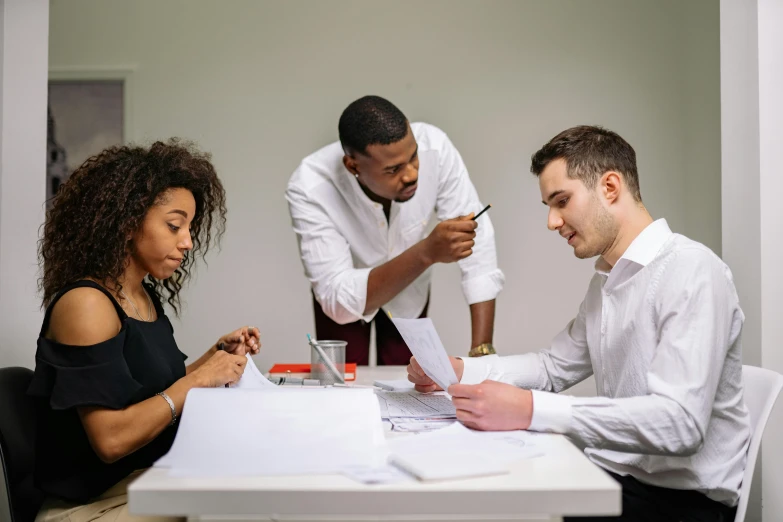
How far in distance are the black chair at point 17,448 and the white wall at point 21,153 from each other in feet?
2.25

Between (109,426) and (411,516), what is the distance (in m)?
0.65

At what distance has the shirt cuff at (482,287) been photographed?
2.71 meters

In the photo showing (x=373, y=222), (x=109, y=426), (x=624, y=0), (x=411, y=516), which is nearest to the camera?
(x=411, y=516)

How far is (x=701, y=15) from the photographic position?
4.26m

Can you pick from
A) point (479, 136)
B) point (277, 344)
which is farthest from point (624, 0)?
point (277, 344)

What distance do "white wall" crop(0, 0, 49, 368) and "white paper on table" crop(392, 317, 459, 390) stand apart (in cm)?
124

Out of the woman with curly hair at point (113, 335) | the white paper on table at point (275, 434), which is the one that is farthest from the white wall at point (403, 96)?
the white paper on table at point (275, 434)

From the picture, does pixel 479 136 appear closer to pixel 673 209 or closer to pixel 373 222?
pixel 673 209

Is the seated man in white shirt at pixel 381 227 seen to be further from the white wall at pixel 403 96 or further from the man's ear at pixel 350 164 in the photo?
the white wall at pixel 403 96

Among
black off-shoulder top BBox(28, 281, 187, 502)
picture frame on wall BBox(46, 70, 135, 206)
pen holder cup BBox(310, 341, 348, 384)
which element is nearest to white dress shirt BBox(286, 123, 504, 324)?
pen holder cup BBox(310, 341, 348, 384)

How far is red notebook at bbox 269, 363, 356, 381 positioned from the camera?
2178 millimetres

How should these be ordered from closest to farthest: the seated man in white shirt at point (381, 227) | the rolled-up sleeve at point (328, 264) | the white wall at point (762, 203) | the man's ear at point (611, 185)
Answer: the man's ear at point (611, 185), the white wall at point (762, 203), the seated man in white shirt at point (381, 227), the rolled-up sleeve at point (328, 264)

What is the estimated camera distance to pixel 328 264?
109 inches

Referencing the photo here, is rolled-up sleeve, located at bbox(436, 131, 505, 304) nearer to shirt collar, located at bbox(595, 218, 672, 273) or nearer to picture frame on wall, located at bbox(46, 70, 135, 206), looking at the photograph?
shirt collar, located at bbox(595, 218, 672, 273)
